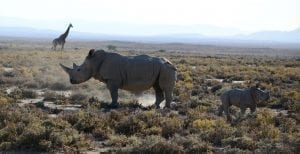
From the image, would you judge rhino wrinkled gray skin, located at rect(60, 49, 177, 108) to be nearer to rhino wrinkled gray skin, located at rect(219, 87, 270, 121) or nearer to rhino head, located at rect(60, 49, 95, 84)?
rhino head, located at rect(60, 49, 95, 84)

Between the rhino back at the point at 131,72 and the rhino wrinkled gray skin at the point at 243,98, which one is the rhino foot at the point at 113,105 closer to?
the rhino back at the point at 131,72

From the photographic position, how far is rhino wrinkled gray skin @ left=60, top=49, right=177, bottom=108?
58.6 feet

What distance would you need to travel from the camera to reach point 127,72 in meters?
17.9

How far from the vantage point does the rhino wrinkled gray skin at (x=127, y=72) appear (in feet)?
58.6

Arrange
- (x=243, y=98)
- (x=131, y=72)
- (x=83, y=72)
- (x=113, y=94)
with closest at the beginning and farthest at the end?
(x=243, y=98), (x=113, y=94), (x=131, y=72), (x=83, y=72)

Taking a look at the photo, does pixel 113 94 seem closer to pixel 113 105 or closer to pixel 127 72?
pixel 113 105

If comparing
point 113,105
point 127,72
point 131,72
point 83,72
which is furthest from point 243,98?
point 83,72

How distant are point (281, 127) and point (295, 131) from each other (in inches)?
20.2

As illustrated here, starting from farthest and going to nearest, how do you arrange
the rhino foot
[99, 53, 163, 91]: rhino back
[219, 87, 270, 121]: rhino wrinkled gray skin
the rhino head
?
the rhino head, [99, 53, 163, 91]: rhino back, the rhino foot, [219, 87, 270, 121]: rhino wrinkled gray skin

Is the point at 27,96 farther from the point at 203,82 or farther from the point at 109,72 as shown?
the point at 203,82

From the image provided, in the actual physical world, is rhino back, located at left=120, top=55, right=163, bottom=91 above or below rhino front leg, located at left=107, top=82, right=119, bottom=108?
above

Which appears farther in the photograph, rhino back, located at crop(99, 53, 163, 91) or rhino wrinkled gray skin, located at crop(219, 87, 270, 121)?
rhino back, located at crop(99, 53, 163, 91)

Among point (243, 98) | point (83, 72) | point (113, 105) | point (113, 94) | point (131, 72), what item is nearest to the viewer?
point (243, 98)

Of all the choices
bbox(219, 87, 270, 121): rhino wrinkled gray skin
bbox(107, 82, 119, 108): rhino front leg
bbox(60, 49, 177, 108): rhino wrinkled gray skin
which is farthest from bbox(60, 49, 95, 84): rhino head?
bbox(219, 87, 270, 121): rhino wrinkled gray skin
